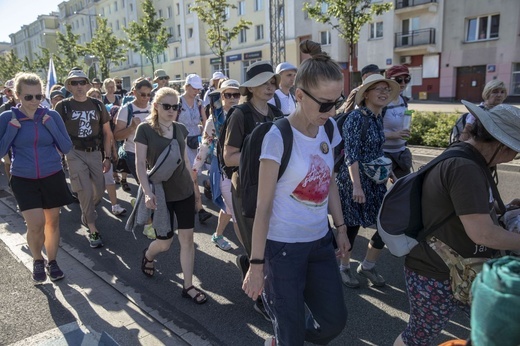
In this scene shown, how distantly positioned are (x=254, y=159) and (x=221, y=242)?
116 inches

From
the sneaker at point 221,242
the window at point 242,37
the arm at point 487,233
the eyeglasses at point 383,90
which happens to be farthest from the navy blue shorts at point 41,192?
the window at point 242,37

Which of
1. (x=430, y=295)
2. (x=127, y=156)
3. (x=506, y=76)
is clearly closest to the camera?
(x=430, y=295)

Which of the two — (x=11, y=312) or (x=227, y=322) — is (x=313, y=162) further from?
(x=11, y=312)

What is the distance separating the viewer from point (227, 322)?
3.38 meters

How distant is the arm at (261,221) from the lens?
2104 mm

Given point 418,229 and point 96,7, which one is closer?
point 418,229

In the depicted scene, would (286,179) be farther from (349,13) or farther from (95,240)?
(349,13)

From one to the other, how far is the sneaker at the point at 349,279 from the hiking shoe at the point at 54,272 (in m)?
2.91

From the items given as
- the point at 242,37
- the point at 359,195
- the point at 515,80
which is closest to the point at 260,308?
the point at 359,195

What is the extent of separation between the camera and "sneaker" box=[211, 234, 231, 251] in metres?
4.89

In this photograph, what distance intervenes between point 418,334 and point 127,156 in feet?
15.5

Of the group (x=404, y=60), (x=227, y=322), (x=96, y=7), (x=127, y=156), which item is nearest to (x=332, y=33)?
(x=404, y=60)

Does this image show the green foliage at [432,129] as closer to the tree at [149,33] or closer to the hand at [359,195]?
the hand at [359,195]

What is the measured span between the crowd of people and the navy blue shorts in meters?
0.01
